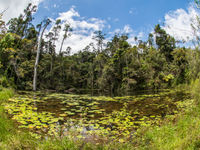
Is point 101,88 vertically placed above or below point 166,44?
below

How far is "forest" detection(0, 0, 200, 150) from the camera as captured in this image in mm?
2992

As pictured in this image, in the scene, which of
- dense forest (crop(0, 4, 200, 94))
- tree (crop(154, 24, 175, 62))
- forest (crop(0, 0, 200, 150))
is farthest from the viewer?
tree (crop(154, 24, 175, 62))

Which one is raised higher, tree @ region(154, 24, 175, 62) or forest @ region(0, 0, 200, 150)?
tree @ region(154, 24, 175, 62)

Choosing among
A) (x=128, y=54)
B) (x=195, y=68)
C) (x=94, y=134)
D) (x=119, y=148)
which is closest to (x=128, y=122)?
(x=94, y=134)

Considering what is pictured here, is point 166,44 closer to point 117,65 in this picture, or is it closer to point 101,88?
point 117,65

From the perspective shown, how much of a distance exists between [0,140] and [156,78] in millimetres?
16947

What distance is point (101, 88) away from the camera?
791 inches

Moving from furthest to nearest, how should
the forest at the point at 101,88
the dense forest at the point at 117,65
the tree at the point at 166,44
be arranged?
the tree at the point at 166,44, the dense forest at the point at 117,65, the forest at the point at 101,88

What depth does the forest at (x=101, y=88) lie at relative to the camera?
2.99m

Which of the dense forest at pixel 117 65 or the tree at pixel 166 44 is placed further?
the tree at pixel 166 44

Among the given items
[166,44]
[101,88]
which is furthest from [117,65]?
[166,44]

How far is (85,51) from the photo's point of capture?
3347cm

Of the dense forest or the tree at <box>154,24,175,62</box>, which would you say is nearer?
the dense forest

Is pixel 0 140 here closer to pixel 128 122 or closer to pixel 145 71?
pixel 128 122
